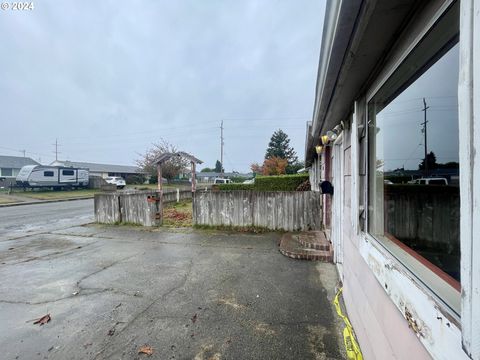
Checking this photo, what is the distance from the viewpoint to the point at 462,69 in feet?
2.32

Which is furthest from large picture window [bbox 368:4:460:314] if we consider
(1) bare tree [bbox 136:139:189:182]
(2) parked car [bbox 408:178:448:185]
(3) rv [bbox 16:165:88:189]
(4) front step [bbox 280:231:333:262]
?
(3) rv [bbox 16:165:88:189]

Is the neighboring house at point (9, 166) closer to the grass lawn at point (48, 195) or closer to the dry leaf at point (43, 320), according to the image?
the grass lawn at point (48, 195)

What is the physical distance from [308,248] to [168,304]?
2988 millimetres

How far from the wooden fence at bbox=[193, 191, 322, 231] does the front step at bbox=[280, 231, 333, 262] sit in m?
0.97

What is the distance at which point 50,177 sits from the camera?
24719 millimetres

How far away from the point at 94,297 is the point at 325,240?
4350mm

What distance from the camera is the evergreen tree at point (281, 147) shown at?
44.1m

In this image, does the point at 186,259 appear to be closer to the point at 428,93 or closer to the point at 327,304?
the point at 327,304

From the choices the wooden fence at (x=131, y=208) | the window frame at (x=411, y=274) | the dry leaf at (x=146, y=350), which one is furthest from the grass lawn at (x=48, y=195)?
the window frame at (x=411, y=274)

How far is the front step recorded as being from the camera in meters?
4.36

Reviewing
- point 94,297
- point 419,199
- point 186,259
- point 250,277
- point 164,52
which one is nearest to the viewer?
point 419,199

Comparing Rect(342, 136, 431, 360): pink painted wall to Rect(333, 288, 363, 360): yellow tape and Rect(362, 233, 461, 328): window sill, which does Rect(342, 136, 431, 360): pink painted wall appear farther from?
Rect(362, 233, 461, 328): window sill

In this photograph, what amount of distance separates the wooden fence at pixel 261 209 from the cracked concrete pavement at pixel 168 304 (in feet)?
4.65

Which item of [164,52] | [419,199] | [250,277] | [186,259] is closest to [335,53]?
[419,199]
